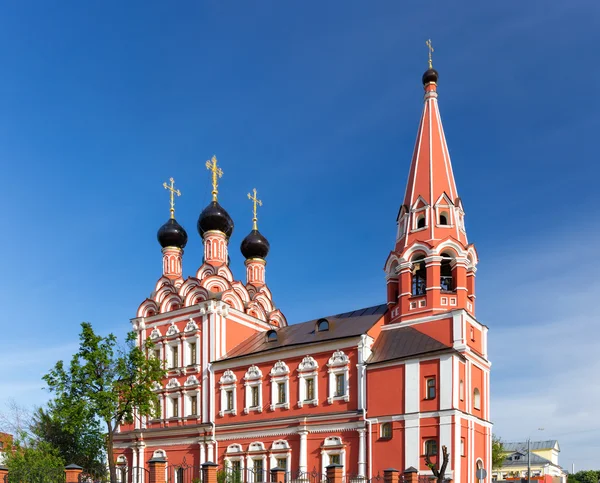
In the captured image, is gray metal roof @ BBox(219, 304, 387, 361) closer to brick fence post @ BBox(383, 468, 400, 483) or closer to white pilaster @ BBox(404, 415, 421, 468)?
white pilaster @ BBox(404, 415, 421, 468)

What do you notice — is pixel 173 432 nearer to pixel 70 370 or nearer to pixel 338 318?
pixel 70 370

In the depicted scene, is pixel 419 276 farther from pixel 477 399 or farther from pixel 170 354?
pixel 170 354

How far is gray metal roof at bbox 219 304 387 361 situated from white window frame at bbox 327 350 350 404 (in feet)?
2.77

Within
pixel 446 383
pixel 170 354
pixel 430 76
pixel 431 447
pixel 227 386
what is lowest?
pixel 431 447

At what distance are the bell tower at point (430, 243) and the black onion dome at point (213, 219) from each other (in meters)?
12.9

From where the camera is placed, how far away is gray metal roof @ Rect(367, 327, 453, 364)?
91.6 feet

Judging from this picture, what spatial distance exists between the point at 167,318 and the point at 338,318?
10505 mm

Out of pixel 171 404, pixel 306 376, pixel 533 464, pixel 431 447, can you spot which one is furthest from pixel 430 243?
pixel 533 464

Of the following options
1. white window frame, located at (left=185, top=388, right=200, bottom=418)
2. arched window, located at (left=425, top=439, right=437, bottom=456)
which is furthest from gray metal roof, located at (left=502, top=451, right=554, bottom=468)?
arched window, located at (left=425, top=439, right=437, bottom=456)

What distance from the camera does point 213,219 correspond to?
1615 inches

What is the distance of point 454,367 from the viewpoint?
26.8 metres

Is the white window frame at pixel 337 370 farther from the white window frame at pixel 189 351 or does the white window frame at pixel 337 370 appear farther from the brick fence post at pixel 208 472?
the brick fence post at pixel 208 472

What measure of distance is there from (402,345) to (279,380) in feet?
21.9

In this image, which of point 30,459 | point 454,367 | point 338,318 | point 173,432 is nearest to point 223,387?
point 173,432
